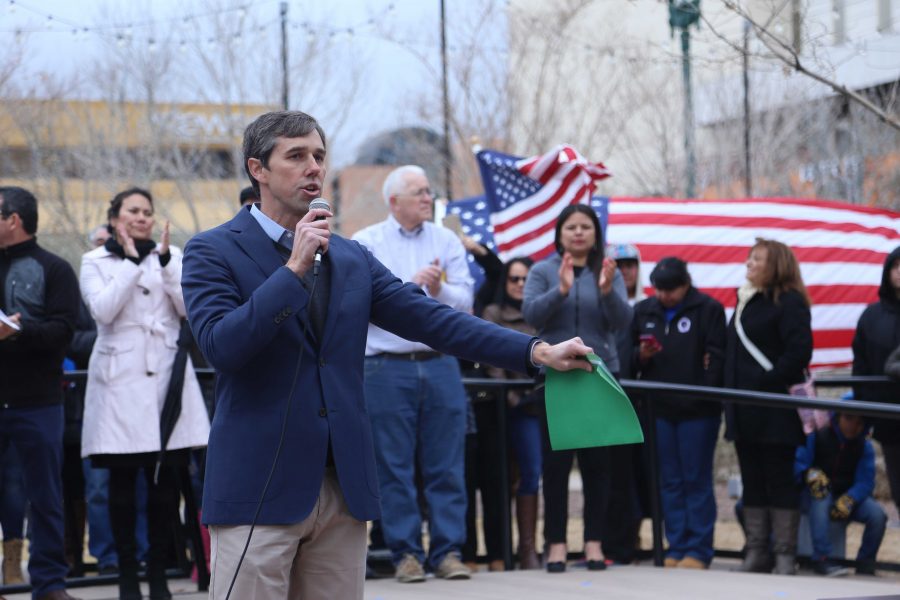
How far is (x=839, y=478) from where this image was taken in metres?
7.71

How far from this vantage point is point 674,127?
21812 mm

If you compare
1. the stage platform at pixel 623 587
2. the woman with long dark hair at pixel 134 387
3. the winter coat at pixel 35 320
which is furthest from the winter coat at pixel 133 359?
the stage platform at pixel 623 587

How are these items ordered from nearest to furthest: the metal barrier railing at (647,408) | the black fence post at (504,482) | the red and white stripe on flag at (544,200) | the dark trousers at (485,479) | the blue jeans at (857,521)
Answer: the metal barrier railing at (647,408)
the blue jeans at (857,521)
the black fence post at (504,482)
the dark trousers at (485,479)
the red and white stripe on flag at (544,200)

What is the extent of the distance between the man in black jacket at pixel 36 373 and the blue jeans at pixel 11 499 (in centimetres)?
89

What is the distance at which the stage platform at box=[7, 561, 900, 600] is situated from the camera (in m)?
6.36

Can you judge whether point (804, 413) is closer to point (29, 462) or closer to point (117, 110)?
point (29, 462)

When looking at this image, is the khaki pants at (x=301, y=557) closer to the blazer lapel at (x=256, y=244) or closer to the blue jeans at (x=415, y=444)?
the blazer lapel at (x=256, y=244)

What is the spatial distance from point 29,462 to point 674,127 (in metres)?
17.0

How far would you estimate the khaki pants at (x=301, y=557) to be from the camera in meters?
3.55

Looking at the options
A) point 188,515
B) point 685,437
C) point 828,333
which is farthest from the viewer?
point 828,333

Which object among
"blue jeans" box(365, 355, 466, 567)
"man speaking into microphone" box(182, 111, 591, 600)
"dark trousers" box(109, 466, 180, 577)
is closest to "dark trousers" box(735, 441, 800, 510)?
"blue jeans" box(365, 355, 466, 567)

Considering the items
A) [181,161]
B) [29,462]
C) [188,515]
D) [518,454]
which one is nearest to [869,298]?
[518,454]

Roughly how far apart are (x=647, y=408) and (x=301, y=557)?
156 inches

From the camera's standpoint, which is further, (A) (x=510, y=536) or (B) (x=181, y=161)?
(B) (x=181, y=161)
